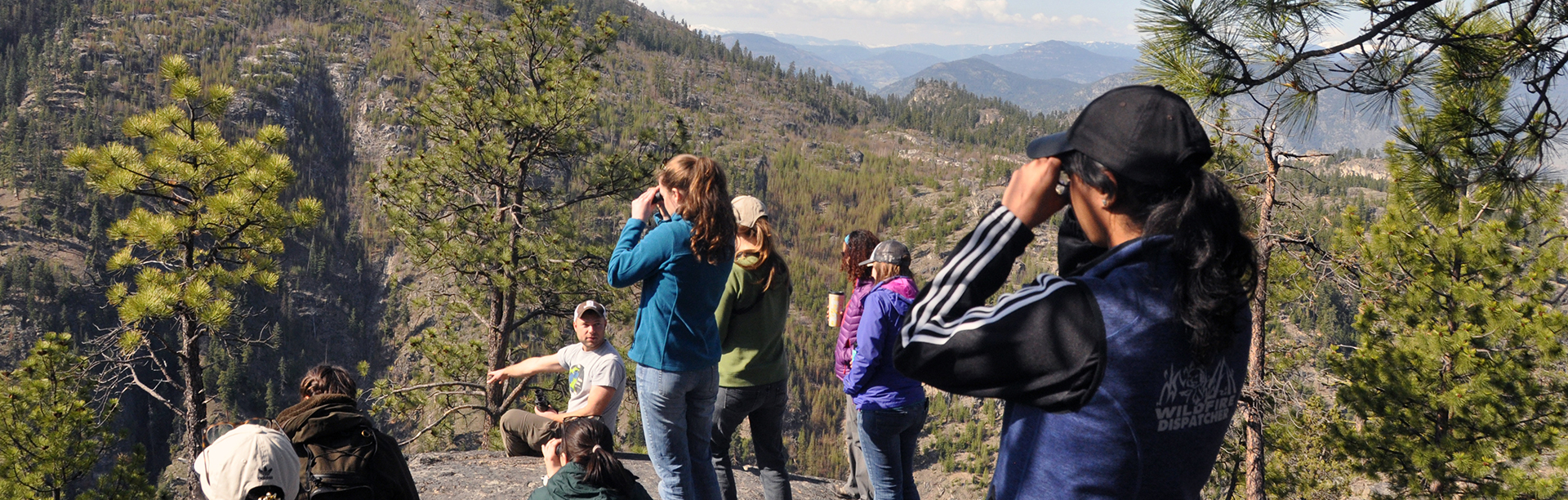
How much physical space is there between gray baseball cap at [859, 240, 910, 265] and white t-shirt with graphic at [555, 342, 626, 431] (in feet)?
5.06

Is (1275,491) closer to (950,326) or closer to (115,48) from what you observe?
(950,326)

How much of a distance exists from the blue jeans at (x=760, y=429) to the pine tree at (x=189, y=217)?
7.00 metres

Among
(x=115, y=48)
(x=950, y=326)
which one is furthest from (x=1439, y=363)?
(x=115, y=48)

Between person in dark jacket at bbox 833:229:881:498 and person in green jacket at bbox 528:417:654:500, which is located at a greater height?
person in dark jacket at bbox 833:229:881:498

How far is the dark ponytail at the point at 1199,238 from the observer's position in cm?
119

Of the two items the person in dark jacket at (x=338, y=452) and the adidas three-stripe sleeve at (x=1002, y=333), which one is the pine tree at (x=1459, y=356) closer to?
the adidas three-stripe sleeve at (x=1002, y=333)

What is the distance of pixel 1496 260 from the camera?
8.56 metres

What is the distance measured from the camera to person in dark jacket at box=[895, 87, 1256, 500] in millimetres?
1191

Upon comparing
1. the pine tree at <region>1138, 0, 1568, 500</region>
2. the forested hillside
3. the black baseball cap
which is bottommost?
the forested hillside

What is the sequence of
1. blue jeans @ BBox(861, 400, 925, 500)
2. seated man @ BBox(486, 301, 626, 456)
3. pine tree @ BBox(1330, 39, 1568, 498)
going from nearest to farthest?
blue jeans @ BBox(861, 400, 925, 500) < seated man @ BBox(486, 301, 626, 456) < pine tree @ BBox(1330, 39, 1568, 498)

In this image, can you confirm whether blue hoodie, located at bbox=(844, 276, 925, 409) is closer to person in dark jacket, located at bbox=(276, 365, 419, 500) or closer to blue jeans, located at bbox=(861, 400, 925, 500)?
blue jeans, located at bbox=(861, 400, 925, 500)

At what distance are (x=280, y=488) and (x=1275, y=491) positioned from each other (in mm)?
13067

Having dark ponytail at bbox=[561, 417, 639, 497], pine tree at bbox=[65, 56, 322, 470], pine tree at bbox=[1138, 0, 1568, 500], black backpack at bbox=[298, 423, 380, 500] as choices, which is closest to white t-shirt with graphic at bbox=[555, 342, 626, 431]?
dark ponytail at bbox=[561, 417, 639, 497]

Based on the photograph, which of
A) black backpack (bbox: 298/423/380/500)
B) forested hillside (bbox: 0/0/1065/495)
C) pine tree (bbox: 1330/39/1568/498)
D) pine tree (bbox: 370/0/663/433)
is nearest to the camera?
black backpack (bbox: 298/423/380/500)
